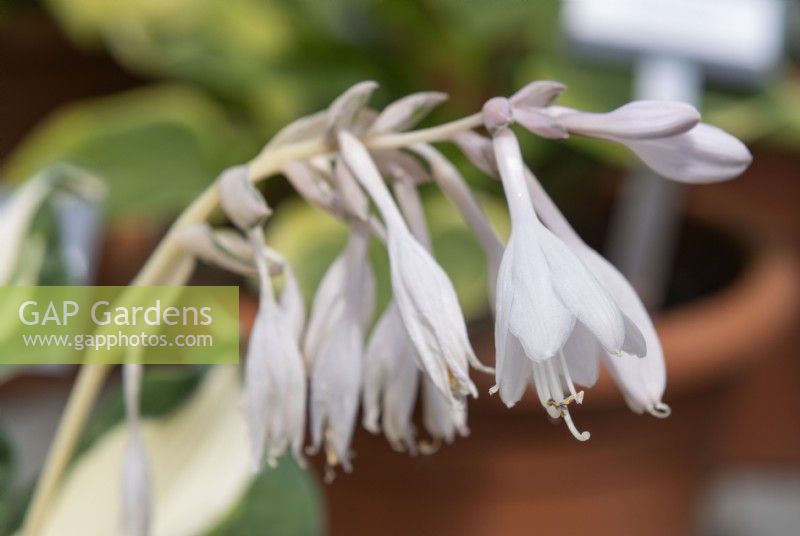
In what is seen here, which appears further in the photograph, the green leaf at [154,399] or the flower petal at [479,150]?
the green leaf at [154,399]

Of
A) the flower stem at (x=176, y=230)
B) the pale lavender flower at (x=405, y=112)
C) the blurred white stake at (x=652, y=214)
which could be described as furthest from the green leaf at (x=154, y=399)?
the blurred white stake at (x=652, y=214)

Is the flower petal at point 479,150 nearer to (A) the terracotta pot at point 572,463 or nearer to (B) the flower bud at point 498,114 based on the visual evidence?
(B) the flower bud at point 498,114

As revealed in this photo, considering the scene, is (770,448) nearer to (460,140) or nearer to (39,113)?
(39,113)

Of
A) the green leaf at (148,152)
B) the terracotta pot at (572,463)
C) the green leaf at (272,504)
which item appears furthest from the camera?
the green leaf at (148,152)

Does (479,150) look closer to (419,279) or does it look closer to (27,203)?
(419,279)

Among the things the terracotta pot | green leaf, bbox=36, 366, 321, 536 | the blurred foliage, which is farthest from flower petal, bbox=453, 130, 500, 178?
the blurred foliage

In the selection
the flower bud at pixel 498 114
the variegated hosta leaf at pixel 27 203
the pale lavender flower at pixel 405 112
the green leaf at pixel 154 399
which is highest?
the variegated hosta leaf at pixel 27 203

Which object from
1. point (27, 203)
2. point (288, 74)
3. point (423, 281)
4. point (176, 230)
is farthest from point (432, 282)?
point (288, 74)
